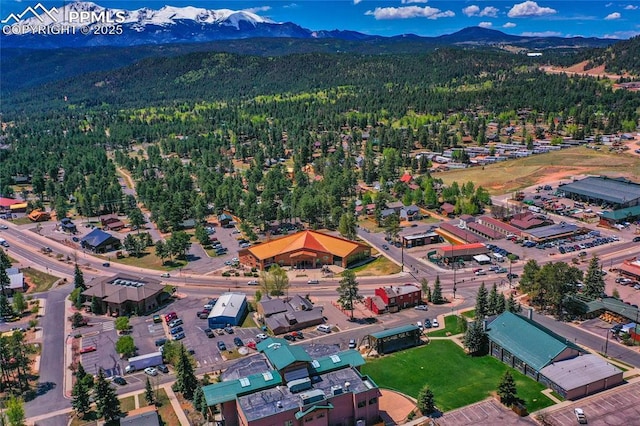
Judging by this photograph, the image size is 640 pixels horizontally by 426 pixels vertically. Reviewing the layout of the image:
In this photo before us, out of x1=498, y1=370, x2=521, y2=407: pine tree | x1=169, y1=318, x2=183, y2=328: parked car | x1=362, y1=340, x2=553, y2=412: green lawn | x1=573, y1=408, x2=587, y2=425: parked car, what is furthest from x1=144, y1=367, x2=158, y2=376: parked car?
x1=573, y1=408, x2=587, y2=425: parked car

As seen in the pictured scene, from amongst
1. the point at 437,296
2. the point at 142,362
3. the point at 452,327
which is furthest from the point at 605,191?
the point at 142,362

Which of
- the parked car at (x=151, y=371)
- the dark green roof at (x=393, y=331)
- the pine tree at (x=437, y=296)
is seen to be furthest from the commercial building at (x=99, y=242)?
the pine tree at (x=437, y=296)

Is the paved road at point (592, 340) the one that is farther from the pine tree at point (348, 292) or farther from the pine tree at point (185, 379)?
the pine tree at point (185, 379)

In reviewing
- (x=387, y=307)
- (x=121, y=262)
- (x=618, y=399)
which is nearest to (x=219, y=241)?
(x=121, y=262)

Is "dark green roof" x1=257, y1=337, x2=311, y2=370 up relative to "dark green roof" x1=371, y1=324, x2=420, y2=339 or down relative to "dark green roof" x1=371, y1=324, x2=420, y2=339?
up

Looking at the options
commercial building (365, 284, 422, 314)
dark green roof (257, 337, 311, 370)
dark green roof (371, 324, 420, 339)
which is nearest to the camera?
dark green roof (257, 337, 311, 370)

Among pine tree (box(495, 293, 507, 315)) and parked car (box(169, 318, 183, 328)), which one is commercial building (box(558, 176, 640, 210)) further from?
parked car (box(169, 318, 183, 328))
